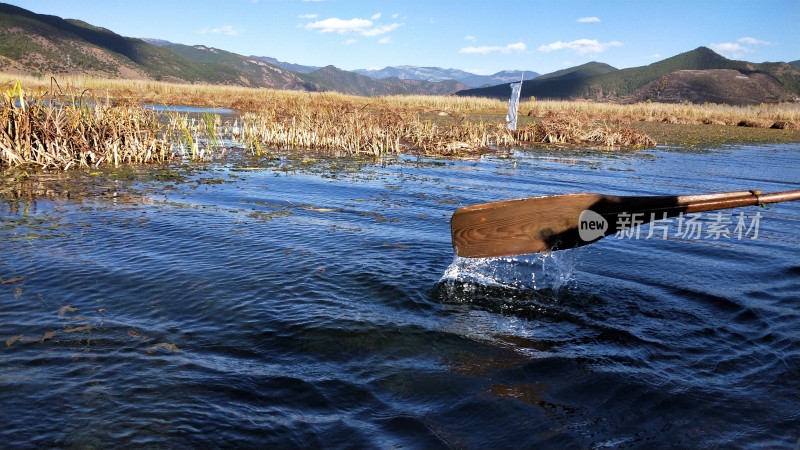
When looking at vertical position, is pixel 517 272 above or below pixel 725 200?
below

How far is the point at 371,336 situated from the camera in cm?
487

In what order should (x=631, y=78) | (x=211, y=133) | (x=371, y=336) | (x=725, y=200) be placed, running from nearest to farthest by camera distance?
(x=371, y=336)
(x=725, y=200)
(x=211, y=133)
(x=631, y=78)

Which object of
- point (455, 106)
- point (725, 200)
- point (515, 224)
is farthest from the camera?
point (455, 106)

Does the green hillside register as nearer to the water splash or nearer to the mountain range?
the mountain range

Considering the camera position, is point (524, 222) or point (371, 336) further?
point (524, 222)

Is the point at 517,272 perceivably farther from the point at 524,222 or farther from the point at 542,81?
the point at 542,81

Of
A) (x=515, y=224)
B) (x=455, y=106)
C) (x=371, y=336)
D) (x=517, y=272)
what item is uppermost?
(x=455, y=106)

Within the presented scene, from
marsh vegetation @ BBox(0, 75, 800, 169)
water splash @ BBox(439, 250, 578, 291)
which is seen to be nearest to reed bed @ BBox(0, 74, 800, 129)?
marsh vegetation @ BBox(0, 75, 800, 169)

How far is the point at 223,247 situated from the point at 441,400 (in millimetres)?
4419

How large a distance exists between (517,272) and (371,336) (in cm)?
265

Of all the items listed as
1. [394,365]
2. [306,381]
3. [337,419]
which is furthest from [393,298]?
[337,419]

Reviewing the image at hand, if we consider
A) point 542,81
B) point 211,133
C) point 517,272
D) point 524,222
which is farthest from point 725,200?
point 542,81

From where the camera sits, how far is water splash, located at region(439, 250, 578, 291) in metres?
6.38

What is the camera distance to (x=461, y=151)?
19656 millimetres
